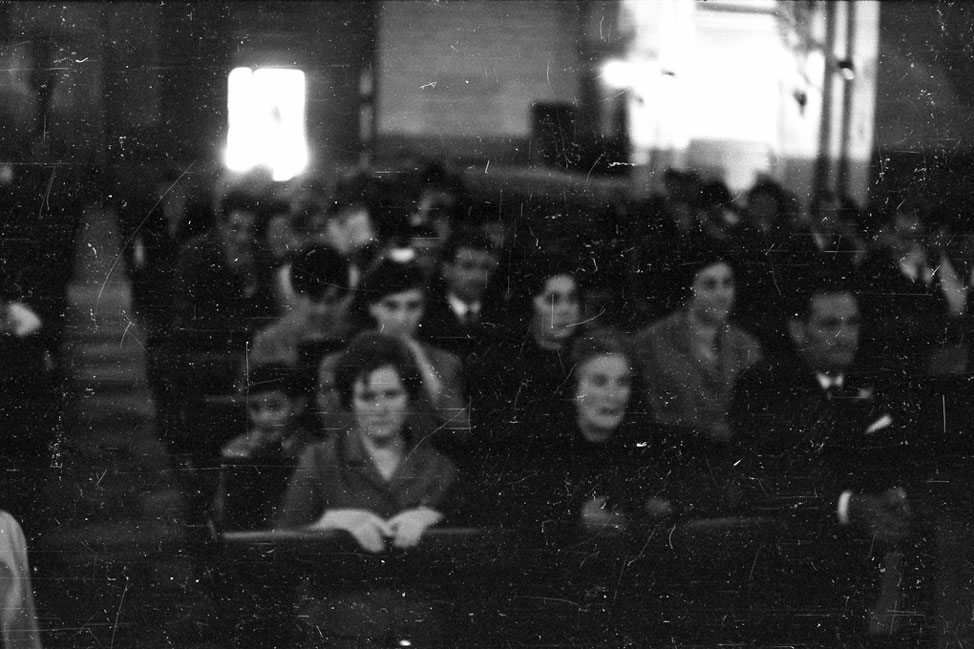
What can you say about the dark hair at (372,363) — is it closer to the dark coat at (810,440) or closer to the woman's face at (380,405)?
the woman's face at (380,405)

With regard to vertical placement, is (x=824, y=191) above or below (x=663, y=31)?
below

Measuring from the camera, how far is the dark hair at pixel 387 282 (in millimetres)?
1875

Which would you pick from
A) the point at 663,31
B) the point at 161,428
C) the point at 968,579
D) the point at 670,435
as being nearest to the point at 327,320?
the point at 161,428

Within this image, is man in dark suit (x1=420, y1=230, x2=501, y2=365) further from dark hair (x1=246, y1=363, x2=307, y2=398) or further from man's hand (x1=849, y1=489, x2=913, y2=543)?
man's hand (x1=849, y1=489, x2=913, y2=543)

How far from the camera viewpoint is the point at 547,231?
188 centimetres

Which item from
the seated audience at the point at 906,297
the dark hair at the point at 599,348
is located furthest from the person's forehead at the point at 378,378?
the seated audience at the point at 906,297

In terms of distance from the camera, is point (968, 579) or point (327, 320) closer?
point (327, 320)

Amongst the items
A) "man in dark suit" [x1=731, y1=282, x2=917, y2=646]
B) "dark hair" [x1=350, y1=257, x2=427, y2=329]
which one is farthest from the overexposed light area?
"man in dark suit" [x1=731, y1=282, x2=917, y2=646]

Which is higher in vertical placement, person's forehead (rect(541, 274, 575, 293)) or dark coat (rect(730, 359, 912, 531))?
person's forehead (rect(541, 274, 575, 293))

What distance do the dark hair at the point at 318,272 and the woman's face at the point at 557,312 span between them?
35 centimetres

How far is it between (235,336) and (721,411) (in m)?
0.91

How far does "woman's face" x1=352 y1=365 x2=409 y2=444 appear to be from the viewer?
190 cm

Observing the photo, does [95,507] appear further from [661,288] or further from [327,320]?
[661,288]

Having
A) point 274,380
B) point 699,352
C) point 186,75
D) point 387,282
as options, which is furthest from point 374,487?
point 186,75
